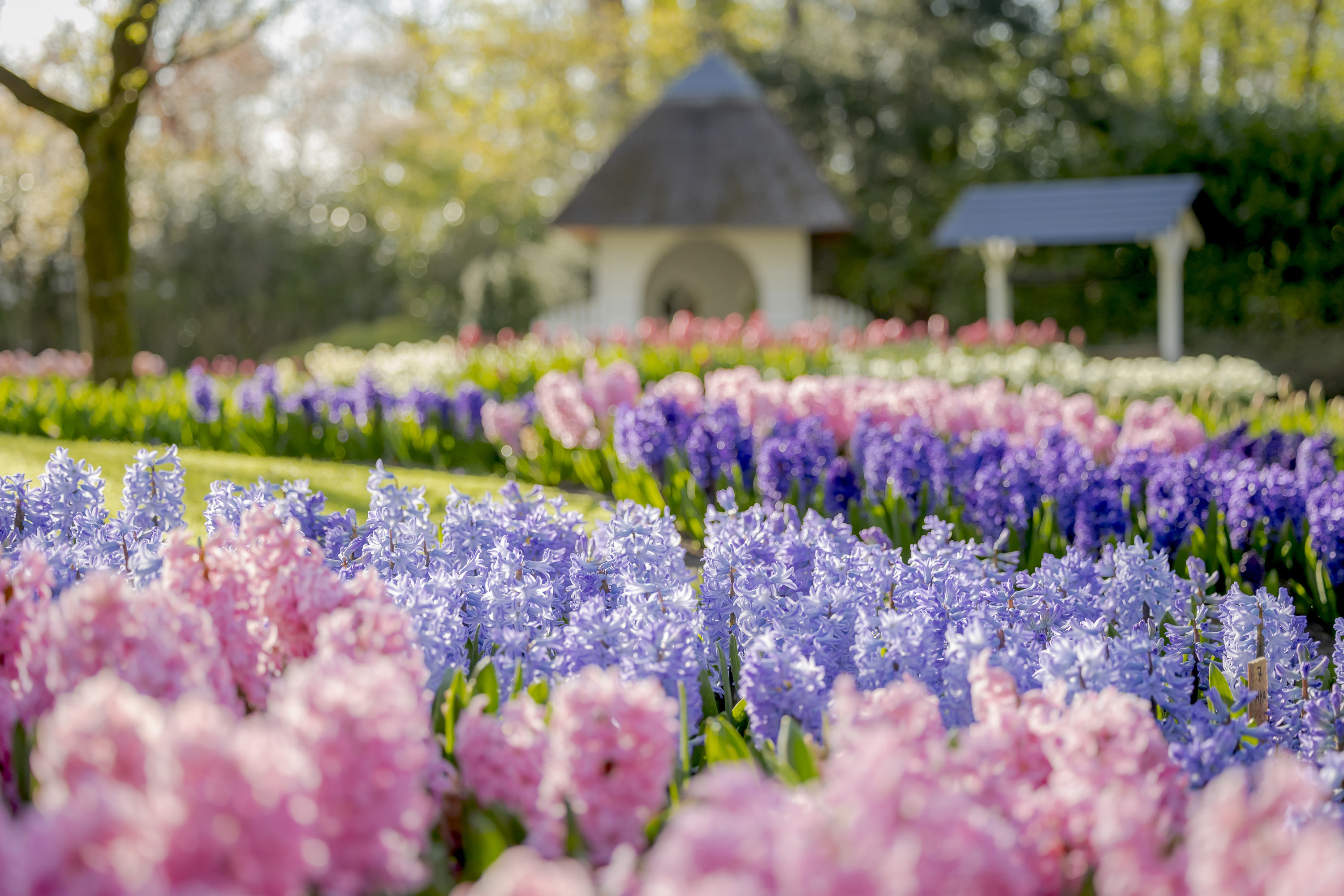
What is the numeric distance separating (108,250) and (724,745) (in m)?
9.13

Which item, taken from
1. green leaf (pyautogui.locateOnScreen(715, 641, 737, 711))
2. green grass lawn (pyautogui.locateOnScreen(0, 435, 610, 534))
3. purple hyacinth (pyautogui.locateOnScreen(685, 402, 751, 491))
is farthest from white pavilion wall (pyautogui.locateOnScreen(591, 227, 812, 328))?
green leaf (pyautogui.locateOnScreen(715, 641, 737, 711))

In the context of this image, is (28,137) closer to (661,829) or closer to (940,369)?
(940,369)

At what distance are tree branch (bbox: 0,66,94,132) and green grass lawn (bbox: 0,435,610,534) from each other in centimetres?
311

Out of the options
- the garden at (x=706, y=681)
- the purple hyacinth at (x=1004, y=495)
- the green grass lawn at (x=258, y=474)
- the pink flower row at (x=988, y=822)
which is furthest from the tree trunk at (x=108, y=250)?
the pink flower row at (x=988, y=822)

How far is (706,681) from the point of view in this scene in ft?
8.45

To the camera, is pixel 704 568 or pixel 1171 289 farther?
pixel 1171 289

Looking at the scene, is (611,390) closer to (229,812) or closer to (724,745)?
(724,745)

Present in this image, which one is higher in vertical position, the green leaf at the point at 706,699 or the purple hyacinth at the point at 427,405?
the purple hyacinth at the point at 427,405

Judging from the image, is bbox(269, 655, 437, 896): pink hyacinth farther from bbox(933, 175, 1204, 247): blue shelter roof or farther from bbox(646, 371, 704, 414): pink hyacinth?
bbox(933, 175, 1204, 247): blue shelter roof

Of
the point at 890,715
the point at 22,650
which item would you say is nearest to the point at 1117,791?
the point at 890,715

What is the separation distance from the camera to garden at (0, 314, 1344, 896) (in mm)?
1209

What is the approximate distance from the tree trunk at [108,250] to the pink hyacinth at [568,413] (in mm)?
5190

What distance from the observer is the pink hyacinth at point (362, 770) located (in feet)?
4.18

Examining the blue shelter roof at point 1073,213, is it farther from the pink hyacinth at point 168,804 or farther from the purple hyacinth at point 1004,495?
A: the pink hyacinth at point 168,804
